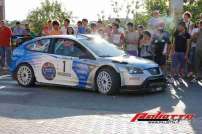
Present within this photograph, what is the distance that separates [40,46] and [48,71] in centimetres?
79

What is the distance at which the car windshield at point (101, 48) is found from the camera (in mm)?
13922

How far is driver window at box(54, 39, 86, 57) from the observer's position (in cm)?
1405

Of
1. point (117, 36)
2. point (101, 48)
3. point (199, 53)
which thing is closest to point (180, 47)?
point (199, 53)

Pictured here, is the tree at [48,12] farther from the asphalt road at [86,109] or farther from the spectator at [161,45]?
the asphalt road at [86,109]

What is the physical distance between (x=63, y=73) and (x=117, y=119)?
4176 millimetres

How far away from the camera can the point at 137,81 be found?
43.1ft

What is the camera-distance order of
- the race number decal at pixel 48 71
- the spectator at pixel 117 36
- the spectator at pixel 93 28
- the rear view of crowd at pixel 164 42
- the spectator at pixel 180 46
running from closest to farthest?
the race number decal at pixel 48 71
the spectator at pixel 180 46
the rear view of crowd at pixel 164 42
the spectator at pixel 117 36
the spectator at pixel 93 28

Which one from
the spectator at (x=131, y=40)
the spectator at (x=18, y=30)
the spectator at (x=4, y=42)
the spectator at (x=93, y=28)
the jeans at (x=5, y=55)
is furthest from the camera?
the spectator at (x=18, y=30)

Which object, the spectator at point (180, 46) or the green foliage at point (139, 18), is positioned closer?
the spectator at point (180, 46)

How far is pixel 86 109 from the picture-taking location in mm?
11484

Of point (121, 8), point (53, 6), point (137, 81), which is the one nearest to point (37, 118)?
point (137, 81)

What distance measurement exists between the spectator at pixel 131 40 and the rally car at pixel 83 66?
2433 mm

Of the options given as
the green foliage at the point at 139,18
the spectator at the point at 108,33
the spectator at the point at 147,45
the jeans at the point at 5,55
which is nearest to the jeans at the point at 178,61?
Result: the spectator at the point at 147,45

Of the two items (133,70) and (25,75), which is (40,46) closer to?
(25,75)
